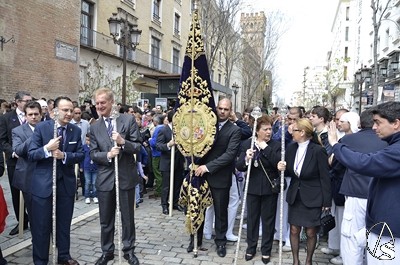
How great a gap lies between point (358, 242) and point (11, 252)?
4.47 meters

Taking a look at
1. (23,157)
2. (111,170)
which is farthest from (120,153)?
(23,157)

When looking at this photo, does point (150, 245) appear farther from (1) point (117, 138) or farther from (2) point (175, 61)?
(2) point (175, 61)

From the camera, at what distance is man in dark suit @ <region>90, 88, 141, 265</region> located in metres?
4.63

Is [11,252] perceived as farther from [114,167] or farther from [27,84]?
[27,84]

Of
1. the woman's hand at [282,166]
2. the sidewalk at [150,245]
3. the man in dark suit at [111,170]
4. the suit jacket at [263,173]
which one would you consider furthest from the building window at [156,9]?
the woman's hand at [282,166]

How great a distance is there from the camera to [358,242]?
4051 mm

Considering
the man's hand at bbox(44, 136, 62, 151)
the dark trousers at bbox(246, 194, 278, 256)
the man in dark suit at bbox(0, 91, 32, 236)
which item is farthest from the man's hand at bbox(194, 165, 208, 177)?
the man in dark suit at bbox(0, 91, 32, 236)

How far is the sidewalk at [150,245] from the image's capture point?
4.96 meters

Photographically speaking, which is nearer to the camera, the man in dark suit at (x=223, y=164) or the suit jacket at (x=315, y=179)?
the suit jacket at (x=315, y=179)

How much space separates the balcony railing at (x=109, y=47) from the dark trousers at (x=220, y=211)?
1636cm

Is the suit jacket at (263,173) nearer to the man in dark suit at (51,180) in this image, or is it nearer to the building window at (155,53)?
the man in dark suit at (51,180)

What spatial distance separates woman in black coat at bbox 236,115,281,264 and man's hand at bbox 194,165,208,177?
485mm

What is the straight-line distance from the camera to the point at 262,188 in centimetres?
489

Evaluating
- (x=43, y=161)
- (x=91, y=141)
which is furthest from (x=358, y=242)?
(x=43, y=161)
